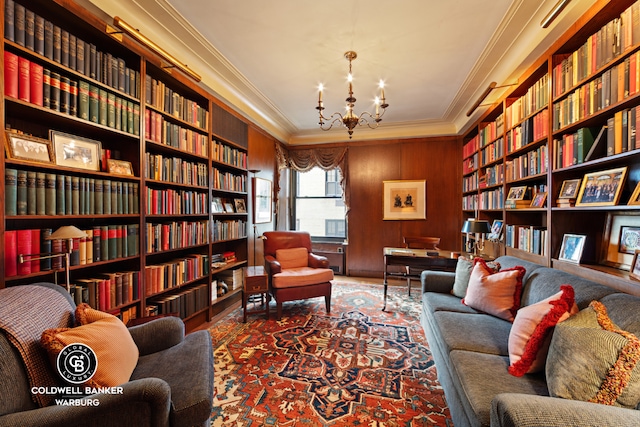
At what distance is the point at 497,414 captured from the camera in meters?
0.95

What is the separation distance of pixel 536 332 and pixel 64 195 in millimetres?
2832

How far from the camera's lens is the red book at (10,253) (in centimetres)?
141

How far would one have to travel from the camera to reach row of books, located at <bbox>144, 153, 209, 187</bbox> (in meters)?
2.31

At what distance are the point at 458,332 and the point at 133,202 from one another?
2627 mm

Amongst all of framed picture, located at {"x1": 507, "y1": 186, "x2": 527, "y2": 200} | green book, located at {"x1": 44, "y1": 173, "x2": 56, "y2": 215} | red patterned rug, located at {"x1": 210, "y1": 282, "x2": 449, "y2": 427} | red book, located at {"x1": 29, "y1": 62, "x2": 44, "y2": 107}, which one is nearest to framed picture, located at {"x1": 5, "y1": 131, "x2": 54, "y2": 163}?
green book, located at {"x1": 44, "y1": 173, "x2": 56, "y2": 215}

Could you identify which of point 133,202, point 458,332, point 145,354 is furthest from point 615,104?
point 133,202

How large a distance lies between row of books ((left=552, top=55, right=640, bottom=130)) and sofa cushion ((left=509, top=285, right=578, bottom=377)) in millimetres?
1172

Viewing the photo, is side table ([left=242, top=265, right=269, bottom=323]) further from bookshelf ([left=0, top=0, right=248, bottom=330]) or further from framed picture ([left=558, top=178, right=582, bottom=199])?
framed picture ([left=558, top=178, right=582, bottom=199])

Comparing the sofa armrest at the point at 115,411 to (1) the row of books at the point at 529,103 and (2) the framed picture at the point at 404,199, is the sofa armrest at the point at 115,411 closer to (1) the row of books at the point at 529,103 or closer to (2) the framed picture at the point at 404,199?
(1) the row of books at the point at 529,103

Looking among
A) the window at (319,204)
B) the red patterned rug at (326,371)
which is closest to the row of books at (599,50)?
the red patterned rug at (326,371)

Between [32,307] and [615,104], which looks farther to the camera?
[615,104]

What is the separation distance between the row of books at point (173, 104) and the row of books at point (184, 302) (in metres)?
1.77

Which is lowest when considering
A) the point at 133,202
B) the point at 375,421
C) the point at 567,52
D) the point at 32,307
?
the point at 375,421

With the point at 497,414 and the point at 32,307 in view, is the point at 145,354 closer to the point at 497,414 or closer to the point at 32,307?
the point at 32,307
